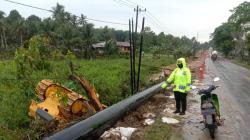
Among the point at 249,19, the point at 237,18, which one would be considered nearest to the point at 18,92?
the point at 249,19

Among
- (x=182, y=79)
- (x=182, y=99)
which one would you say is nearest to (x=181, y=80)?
(x=182, y=79)

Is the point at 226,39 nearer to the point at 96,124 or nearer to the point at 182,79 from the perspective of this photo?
the point at 182,79

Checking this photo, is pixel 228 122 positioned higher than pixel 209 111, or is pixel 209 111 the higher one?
pixel 209 111

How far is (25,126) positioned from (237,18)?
76.0 metres

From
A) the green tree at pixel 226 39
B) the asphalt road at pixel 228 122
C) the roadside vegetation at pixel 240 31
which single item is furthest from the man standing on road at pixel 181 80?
the green tree at pixel 226 39

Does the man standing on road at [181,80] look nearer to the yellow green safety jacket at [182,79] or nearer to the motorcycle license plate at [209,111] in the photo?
the yellow green safety jacket at [182,79]

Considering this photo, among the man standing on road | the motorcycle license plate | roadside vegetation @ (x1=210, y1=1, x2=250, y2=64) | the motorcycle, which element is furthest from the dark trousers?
roadside vegetation @ (x1=210, y1=1, x2=250, y2=64)

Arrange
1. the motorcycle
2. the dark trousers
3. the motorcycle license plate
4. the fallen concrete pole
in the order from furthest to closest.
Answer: the dark trousers, the motorcycle license plate, the motorcycle, the fallen concrete pole

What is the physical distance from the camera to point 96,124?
7.53 m

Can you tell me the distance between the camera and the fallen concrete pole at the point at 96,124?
250 inches

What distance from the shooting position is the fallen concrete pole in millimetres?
6355

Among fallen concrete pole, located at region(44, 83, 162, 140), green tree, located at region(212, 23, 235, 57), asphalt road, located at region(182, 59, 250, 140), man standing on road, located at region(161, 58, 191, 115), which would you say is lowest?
asphalt road, located at region(182, 59, 250, 140)

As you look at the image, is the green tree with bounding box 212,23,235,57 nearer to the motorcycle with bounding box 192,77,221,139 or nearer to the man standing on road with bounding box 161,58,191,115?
the man standing on road with bounding box 161,58,191,115

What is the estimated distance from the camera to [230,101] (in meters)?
13.9
